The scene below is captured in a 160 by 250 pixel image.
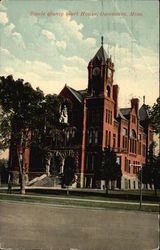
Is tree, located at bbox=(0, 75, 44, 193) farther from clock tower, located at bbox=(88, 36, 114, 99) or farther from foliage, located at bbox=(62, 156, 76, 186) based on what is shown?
clock tower, located at bbox=(88, 36, 114, 99)

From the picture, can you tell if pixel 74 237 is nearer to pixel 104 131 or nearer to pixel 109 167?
pixel 109 167

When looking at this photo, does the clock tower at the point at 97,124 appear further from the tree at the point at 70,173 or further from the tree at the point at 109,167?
the tree at the point at 70,173

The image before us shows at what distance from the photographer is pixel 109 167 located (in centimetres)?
1636

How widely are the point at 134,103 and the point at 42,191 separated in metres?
15.5

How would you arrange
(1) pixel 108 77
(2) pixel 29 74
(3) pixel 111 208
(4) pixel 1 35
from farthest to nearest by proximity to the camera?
(3) pixel 111 208 → (1) pixel 108 77 → (2) pixel 29 74 → (4) pixel 1 35

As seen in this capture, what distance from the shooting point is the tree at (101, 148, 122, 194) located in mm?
16109

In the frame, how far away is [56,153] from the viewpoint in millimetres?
18172

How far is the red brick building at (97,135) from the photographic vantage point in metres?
15.7

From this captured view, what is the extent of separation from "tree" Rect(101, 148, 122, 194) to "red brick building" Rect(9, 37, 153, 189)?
277 millimetres

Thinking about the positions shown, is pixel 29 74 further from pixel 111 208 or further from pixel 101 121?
pixel 111 208

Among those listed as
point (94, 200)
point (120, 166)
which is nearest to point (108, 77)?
point (120, 166)

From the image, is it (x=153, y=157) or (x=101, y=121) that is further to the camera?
(x=101, y=121)

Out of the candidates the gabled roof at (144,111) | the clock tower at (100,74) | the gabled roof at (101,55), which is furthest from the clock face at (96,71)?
the gabled roof at (144,111)

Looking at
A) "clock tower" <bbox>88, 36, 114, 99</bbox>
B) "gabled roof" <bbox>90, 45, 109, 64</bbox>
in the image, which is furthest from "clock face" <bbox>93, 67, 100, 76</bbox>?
"gabled roof" <bbox>90, 45, 109, 64</bbox>
